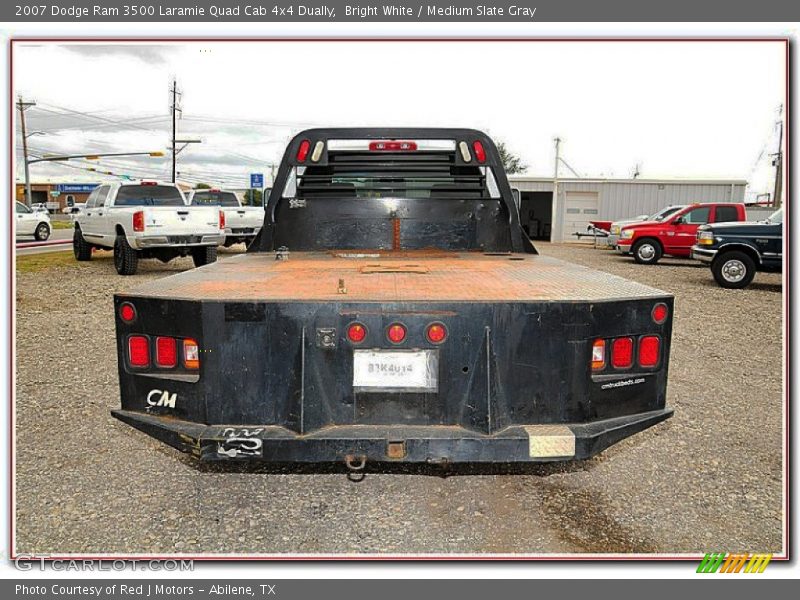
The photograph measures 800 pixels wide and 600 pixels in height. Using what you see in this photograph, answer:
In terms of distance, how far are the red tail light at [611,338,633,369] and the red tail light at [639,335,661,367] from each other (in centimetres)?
7

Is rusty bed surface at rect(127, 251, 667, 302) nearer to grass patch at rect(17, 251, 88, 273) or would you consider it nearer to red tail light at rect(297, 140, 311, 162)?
red tail light at rect(297, 140, 311, 162)

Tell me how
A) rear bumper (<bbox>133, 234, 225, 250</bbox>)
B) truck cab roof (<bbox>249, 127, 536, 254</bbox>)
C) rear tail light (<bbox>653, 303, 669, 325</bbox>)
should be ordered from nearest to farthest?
rear tail light (<bbox>653, 303, 669, 325</bbox>)
truck cab roof (<bbox>249, 127, 536, 254</bbox>)
rear bumper (<bbox>133, 234, 225, 250</bbox>)

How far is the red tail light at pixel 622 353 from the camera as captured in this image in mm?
2883

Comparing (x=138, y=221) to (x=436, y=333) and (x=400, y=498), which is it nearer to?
(x=400, y=498)

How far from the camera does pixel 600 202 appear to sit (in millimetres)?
30734

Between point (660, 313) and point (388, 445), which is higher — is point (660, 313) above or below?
above

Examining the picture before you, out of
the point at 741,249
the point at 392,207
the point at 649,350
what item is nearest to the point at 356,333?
the point at 649,350

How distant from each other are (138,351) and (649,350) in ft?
7.85

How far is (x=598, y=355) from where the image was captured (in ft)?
9.34

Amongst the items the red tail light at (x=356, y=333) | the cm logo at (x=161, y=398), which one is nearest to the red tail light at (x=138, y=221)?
the cm logo at (x=161, y=398)

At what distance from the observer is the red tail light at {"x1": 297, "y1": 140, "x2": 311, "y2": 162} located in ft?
16.3

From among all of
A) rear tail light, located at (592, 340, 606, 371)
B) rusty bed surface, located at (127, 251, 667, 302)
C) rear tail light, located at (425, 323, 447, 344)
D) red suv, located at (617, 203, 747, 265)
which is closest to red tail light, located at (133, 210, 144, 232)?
rusty bed surface, located at (127, 251, 667, 302)

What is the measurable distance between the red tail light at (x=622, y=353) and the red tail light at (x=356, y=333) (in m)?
1.15

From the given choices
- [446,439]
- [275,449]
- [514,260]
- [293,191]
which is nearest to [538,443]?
[446,439]
